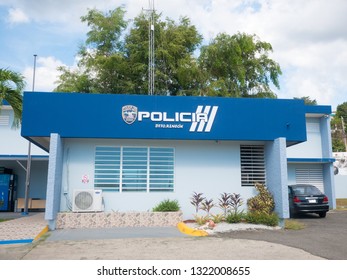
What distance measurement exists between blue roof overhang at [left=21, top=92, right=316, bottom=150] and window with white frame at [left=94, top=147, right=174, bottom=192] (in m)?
0.88

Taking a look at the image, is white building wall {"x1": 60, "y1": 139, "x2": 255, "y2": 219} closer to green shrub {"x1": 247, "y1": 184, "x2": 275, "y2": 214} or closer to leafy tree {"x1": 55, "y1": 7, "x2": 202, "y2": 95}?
green shrub {"x1": 247, "y1": 184, "x2": 275, "y2": 214}

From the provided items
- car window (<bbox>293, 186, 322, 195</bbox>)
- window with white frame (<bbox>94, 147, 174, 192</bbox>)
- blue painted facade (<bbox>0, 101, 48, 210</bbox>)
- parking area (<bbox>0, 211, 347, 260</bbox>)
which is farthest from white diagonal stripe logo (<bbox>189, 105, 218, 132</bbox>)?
blue painted facade (<bbox>0, 101, 48, 210</bbox>)

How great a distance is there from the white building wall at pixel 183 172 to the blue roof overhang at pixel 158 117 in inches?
31.4

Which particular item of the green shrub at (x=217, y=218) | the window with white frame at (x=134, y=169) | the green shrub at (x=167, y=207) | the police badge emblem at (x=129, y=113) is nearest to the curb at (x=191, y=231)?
the green shrub at (x=167, y=207)

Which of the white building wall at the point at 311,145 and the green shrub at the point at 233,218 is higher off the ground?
the white building wall at the point at 311,145

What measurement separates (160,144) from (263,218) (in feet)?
14.3

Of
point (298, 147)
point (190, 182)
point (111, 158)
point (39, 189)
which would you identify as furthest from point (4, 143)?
point (298, 147)

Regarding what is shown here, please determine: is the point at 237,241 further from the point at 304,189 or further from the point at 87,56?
the point at 87,56

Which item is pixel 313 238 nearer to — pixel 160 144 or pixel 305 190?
pixel 160 144

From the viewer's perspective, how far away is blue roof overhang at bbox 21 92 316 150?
36.6 feet

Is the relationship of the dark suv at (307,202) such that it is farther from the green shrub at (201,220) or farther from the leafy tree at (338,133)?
the leafy tree at (338,133)

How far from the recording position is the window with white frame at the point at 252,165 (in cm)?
1274

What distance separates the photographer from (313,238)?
914cm
